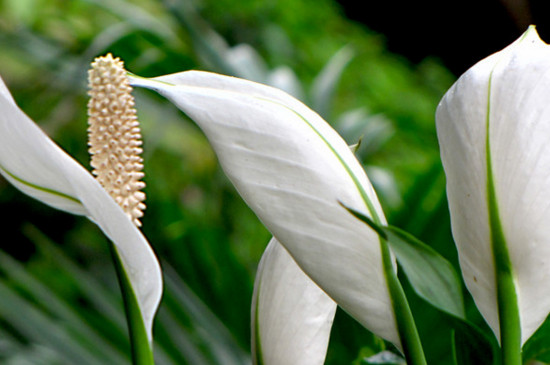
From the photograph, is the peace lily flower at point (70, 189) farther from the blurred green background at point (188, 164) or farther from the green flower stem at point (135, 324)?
the blurred green background at point (188, 164)

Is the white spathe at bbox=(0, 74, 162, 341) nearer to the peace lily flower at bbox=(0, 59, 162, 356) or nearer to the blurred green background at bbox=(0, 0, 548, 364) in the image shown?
the peace lily flower at bbox=(0, 59, 162, 356)

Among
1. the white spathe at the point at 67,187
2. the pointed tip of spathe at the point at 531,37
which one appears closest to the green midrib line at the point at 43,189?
the white spathe at the point at 67,187

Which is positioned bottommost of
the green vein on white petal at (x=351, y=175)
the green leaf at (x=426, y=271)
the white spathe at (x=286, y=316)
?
the white spathe at (x=286, y=316)

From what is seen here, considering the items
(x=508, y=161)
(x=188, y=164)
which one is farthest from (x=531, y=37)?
(x=188, y=164)

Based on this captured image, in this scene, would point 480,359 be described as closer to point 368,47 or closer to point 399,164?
point 399,164

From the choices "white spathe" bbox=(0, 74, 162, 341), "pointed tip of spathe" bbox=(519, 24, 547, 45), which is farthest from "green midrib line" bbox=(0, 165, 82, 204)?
"pointed tip of spathe" bbox=(519, 24, 547, 45)

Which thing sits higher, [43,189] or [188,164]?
[43,189]

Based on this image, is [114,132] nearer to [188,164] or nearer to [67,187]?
[67,187]
